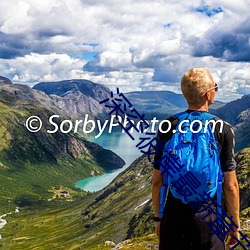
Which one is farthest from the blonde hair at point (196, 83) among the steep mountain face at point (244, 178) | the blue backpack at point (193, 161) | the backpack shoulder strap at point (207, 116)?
the steep mountain face at point (244, 178)

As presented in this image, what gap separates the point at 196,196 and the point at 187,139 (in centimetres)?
157

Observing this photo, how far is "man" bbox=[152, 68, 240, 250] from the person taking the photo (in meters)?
10.3

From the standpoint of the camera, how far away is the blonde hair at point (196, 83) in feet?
34.2

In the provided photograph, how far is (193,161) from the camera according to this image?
32.1 feet

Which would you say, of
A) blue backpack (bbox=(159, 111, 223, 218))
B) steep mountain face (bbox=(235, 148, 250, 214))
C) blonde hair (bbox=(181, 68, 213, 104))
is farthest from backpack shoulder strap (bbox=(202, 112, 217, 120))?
steep mountain face (bbox=(235, 148, 250, 214))

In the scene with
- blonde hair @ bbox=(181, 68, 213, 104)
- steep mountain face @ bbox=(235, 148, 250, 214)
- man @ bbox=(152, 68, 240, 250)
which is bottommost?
steep mountain face @ bbox=(235, 148, 250, 214)

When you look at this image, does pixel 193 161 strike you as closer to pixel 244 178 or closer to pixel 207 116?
pixel 207 116

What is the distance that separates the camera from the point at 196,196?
9992 mm

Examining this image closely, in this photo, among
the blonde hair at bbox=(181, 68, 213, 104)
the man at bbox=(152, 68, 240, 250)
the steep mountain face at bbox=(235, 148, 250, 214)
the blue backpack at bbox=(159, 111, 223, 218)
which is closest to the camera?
the blue backpack at bbox=(159, 111, 223, 218)

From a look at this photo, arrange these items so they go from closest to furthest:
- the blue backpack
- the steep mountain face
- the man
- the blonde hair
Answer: the blue backpack, the man, the blonde hair, the steep mountain face

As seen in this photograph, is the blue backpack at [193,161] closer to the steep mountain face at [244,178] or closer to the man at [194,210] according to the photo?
the man at [194,210]

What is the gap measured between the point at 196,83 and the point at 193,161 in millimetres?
2249

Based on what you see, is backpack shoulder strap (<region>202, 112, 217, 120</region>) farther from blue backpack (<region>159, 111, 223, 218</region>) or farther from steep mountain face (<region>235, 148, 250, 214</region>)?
steep mountain face (<region>235, 148, 250, 214</region>)

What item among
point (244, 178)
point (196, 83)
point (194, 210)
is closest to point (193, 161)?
point (194, 210)
